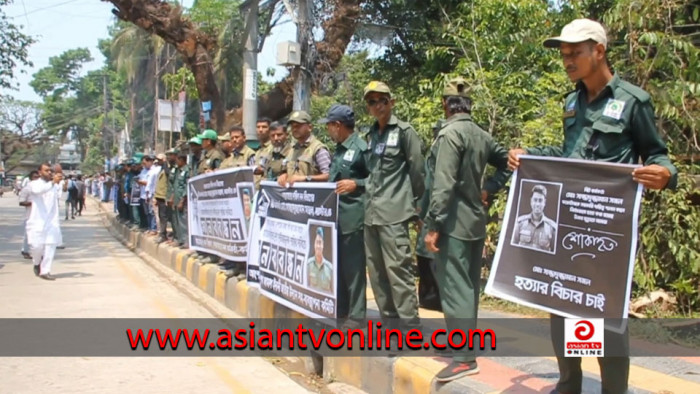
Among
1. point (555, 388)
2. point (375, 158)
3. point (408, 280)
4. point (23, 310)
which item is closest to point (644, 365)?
point (555, 388)

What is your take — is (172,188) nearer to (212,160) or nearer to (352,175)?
(212,160)

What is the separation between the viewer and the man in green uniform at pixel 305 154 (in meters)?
6.11

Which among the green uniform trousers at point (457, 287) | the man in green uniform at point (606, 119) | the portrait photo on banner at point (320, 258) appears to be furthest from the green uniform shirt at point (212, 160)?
the man in green uniform at point (606, 119)

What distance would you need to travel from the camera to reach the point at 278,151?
274 inches

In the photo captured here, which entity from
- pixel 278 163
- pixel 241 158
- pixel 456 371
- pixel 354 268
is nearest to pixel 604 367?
pixel 456 371

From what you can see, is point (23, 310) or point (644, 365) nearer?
point (644, 365)

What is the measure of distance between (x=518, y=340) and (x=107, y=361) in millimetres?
3325

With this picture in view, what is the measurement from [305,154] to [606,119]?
3.48 m

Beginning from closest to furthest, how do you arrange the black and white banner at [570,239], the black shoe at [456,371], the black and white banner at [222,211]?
the black and white banner at [570,239] → the black shoe at [456,371] → the black and white banner at [222,211]

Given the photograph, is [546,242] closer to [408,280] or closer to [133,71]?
[408,280]

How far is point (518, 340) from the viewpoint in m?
5.31

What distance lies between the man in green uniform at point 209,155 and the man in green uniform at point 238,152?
901mm

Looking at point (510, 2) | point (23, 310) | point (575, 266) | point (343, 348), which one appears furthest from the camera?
point (510, 2)

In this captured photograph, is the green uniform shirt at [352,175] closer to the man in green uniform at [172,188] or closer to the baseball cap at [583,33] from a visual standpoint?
the baseball cap at [583,33]
